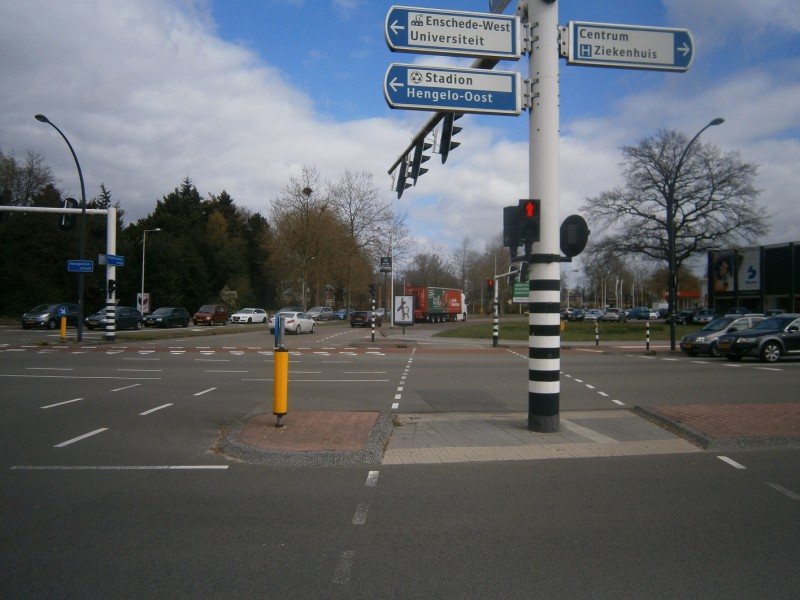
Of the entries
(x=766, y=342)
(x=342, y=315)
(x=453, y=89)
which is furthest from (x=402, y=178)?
→ (x=342, y=315)

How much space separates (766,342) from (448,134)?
15079 millimetres

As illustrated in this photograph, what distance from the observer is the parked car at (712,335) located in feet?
76.1

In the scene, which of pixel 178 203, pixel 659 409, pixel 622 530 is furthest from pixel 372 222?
pixel 622 530

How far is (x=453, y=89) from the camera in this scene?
27.5ft

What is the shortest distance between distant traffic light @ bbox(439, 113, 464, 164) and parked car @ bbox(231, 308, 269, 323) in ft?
151

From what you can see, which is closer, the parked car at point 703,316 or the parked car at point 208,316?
the parked car at point 208,316

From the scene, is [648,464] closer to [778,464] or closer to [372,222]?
[778,464]

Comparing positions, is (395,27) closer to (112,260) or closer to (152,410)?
(152,410)

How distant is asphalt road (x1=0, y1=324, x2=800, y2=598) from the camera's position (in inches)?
157

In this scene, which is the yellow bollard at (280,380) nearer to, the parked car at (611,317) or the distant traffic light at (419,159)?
the distant traffic light at (419,159)

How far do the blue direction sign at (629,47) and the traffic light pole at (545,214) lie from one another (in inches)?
14.5

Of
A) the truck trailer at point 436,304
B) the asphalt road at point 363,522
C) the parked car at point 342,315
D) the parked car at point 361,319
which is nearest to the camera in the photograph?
the asphalt road at point 363,522

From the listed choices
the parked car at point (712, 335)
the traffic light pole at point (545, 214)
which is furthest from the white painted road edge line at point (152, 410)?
the parked car at point (712, 335)

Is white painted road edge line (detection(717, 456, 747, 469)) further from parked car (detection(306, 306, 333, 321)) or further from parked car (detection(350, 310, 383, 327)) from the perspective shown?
parked car (detection(306, 306, 333, 321))
